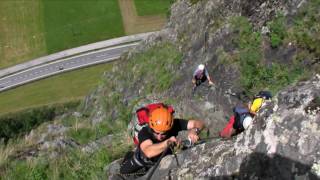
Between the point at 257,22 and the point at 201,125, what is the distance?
15818 mm

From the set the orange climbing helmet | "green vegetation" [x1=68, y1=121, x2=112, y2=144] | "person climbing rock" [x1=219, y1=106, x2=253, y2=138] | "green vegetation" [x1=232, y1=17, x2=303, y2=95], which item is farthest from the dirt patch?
the orange climbing helmet

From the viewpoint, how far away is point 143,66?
36.0 metres

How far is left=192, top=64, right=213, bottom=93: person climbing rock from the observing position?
22.8 m

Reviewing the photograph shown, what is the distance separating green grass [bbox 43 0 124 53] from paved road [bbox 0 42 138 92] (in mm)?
4722

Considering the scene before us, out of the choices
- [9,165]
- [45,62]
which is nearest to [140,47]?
[9,165]

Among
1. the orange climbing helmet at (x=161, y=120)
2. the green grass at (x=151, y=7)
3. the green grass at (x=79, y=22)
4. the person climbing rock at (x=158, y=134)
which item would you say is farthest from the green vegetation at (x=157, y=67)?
the green grass at (x=151, y=7)

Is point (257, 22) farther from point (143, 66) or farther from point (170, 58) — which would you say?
point (143, 66)

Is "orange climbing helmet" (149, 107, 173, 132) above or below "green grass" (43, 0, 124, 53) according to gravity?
above

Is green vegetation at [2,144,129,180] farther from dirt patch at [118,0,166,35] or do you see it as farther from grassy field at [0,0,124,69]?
dirt patch at [118,0,166,35]

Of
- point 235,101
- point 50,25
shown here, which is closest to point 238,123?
point 235,101

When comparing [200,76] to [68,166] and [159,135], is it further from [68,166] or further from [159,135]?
[159,135]

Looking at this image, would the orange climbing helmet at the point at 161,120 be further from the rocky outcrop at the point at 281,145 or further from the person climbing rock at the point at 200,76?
the person climbing rock at the point at 200,76

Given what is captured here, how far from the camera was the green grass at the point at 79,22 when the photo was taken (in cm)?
9562

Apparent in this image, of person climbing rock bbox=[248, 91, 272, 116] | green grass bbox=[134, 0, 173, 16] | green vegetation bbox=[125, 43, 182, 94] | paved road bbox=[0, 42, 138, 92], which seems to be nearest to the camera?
person climbing rock bbox=[248, 91, 272, 116]
